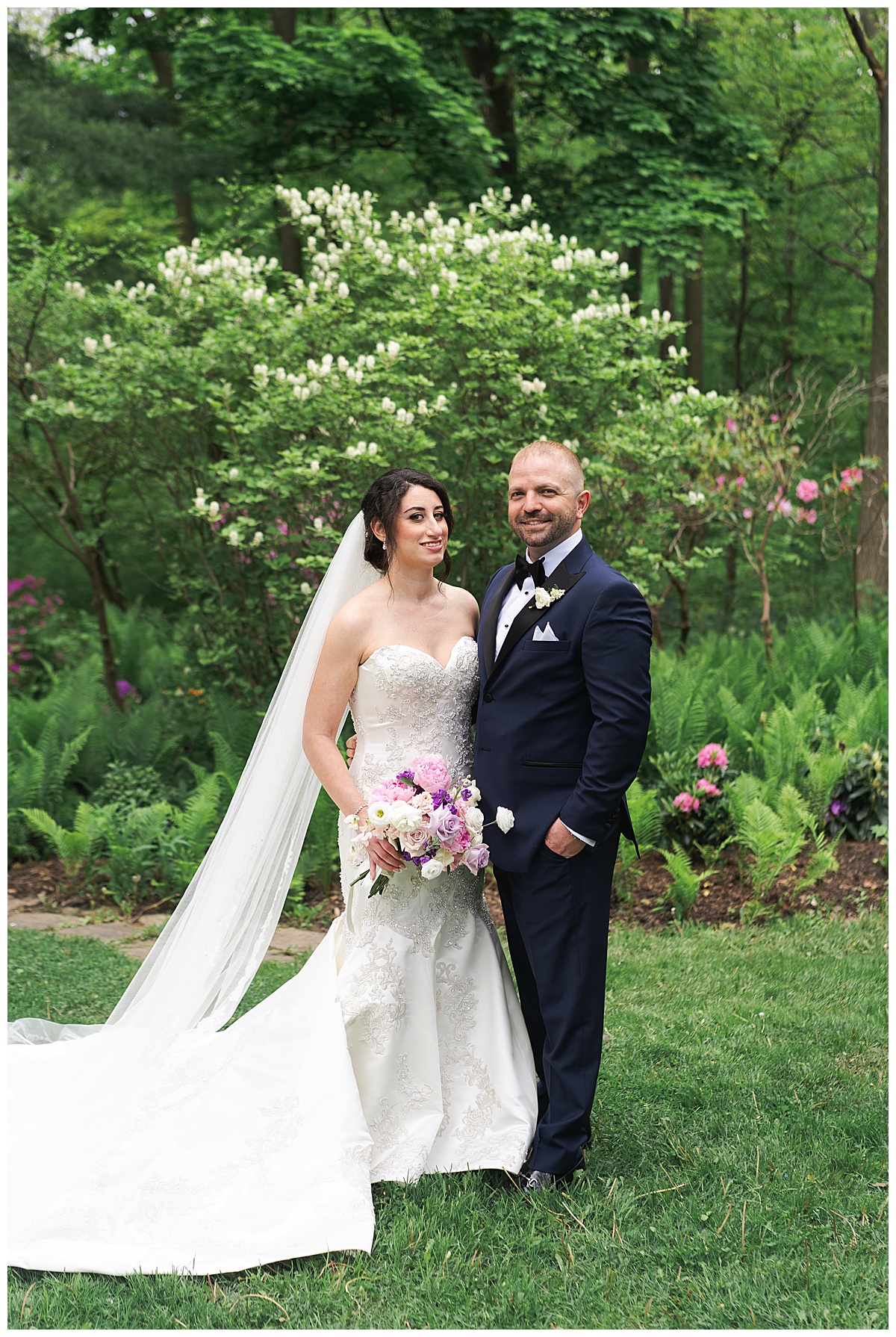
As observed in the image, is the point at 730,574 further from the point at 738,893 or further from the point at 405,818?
the point at 405,818

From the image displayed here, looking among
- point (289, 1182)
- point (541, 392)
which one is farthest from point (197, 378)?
point (289, 1182)

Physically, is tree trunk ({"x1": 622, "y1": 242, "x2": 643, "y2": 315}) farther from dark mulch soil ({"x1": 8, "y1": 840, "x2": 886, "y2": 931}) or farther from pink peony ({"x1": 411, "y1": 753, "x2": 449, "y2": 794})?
pink peony ({"x1": 411, "y1": 753, "x2": 449, "y2": 794})

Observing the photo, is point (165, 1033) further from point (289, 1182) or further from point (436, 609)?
point (436, 609)

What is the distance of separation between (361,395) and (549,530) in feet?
12.8

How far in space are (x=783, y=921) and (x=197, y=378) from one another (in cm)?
529

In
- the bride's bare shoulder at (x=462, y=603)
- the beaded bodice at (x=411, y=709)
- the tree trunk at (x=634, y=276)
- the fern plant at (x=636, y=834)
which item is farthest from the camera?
the tree trunk at (x=634, y=276)

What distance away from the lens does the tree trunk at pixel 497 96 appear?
510 inches

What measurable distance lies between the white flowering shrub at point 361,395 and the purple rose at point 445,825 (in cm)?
371

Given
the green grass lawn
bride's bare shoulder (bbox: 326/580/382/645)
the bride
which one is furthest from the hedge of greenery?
bride's bare shoulder (bbox: 326/580/382/645)

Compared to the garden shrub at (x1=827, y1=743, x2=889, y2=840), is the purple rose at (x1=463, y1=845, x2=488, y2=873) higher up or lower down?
higher up

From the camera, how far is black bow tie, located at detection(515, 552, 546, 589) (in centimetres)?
345

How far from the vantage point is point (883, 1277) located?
301 centimetres

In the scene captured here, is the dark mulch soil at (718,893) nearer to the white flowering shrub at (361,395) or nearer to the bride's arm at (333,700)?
the white flowering shrub at (361,395)

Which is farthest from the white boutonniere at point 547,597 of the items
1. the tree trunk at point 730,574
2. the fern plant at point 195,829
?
the tree trunk at point 730,574
